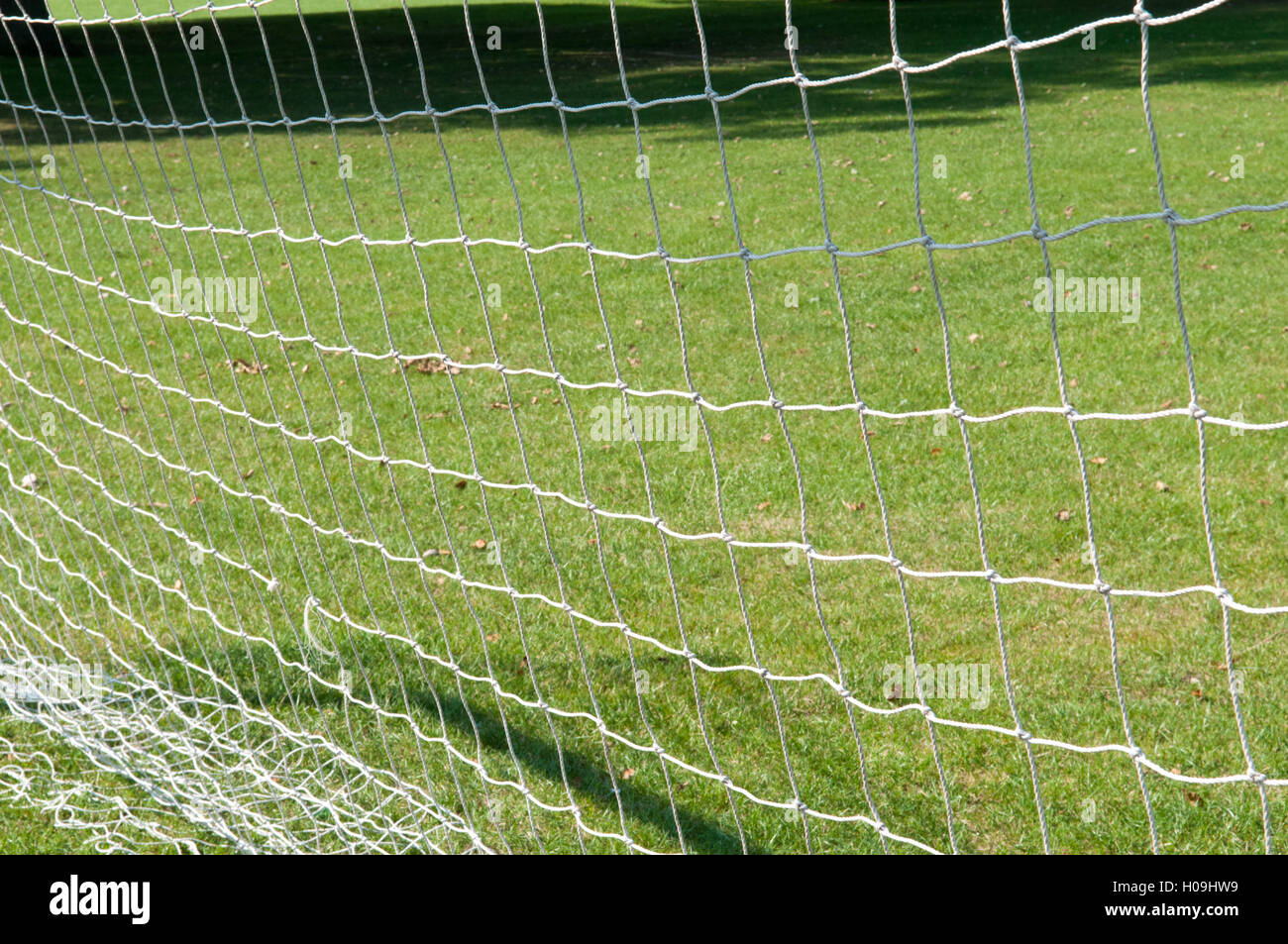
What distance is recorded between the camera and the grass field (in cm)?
338

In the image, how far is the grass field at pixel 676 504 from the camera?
338cm

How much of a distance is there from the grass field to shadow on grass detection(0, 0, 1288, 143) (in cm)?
444

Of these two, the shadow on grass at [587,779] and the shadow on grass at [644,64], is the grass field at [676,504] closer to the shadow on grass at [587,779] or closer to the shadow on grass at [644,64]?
the shadow on grass at [587,779]

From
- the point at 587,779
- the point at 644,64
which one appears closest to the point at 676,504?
the point at 587,779

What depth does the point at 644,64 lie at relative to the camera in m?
19.0

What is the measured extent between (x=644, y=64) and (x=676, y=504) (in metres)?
15.4

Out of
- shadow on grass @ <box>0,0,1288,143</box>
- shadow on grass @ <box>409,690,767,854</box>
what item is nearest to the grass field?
shadow on grass @ <box>409,690,767,854</box>

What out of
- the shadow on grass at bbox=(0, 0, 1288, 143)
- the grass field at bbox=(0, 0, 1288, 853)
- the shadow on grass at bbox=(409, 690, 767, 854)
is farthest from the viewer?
the shadow on grass at bbox=(0, 0, 1288, 143)

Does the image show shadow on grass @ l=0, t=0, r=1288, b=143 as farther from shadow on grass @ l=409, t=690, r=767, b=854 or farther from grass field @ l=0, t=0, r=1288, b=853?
shadow on grass @ l=409, t=690, r=767, b=854

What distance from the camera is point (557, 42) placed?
22141 mm

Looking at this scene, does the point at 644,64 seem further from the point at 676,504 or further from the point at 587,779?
the point at 587,779
